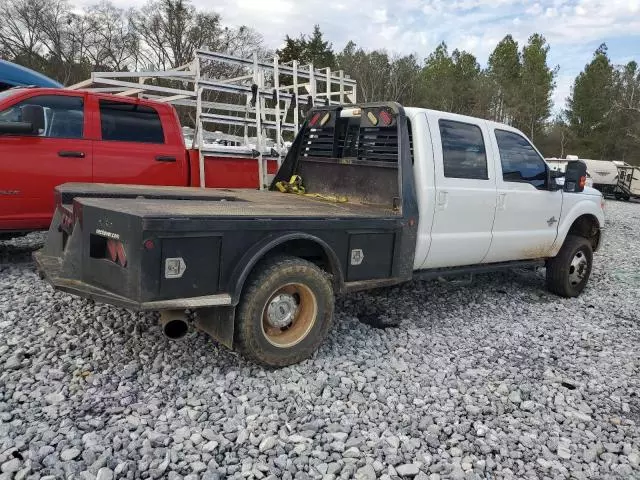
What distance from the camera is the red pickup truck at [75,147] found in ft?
18.2

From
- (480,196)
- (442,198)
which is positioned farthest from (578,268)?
(442,198)

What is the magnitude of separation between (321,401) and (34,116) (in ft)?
13.8

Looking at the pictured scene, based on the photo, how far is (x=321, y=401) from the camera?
11.5 feet

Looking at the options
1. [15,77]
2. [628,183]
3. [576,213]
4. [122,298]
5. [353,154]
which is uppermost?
[15,77]

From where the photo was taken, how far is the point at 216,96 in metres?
28.2

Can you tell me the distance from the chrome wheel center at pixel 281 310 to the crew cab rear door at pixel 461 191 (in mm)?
1569

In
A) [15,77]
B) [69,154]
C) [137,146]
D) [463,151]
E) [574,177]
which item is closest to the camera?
[463,151]

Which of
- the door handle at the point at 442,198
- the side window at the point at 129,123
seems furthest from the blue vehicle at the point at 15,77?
the door handle at the point at 442,198

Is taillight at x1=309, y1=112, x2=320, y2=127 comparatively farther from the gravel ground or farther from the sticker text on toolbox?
the sticker text on toolbox

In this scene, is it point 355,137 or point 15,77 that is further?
point 15,77

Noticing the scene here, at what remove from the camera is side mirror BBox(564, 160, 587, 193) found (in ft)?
19.7

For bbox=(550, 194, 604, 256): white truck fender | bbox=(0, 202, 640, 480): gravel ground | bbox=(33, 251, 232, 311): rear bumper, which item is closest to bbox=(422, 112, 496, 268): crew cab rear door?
bbox=(0, 202, 640, 480): gravel ground

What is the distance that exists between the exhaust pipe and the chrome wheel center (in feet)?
1.99

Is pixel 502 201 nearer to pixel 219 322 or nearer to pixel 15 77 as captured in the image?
pixel 219 322
